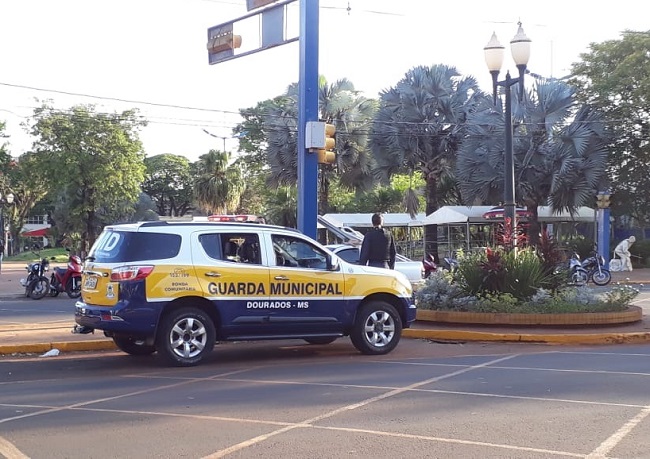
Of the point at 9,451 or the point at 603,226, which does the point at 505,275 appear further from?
the point at 603,226

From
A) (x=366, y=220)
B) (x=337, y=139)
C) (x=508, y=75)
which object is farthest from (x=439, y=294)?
(x=366, y=220)

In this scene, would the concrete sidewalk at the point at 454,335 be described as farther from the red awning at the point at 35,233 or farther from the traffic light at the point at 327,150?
the red awning at the point at 35,233

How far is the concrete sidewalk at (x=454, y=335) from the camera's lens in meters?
12.0

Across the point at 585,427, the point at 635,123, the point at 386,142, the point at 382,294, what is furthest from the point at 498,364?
the point at 635,123

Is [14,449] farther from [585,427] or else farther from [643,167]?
[643,167]

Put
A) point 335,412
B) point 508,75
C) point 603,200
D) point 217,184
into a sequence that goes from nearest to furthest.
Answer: point 335,412 → point 508,75 → point 603,200 → point 217,184

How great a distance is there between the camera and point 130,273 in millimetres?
10109

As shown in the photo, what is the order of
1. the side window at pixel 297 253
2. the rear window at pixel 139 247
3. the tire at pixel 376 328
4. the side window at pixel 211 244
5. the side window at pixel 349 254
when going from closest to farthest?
1. the rear window at pixel 139 247
2. the side window at pixel 211 244
3. the side window at pixel 297 253
4. the tire at pixel 376 328
5. the side window at pixel 349 254

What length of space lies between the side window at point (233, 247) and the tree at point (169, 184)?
79.1 metres

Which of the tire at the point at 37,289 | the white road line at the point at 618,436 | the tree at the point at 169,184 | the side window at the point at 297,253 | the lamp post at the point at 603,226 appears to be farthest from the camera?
the tree at the point at 169,184

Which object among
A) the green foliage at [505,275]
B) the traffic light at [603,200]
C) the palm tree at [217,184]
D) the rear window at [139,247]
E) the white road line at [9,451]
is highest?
the palm tree at [217,184]

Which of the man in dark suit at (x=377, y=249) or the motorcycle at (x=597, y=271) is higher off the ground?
the man in dark suit at (x=377, y=249)

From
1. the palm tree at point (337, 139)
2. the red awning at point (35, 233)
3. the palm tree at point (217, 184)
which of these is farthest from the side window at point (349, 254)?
the red awning at point (35, 233)

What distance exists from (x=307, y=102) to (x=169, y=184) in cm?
7695
